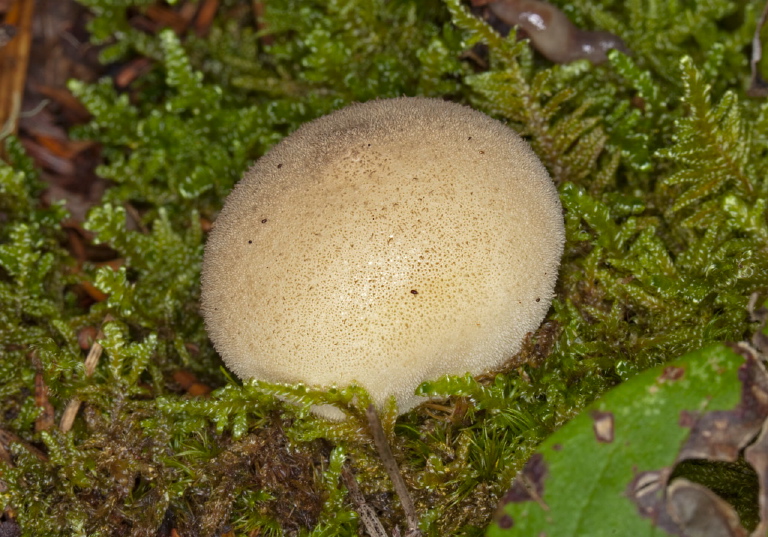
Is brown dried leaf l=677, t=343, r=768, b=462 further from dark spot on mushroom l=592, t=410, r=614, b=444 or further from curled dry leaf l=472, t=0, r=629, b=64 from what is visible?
curled dry leaf l=472, t=0, r=629, b=64

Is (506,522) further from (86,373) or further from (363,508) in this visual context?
Answer: (86,373)

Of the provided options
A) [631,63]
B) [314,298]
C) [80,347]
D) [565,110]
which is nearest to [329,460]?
[314,298]

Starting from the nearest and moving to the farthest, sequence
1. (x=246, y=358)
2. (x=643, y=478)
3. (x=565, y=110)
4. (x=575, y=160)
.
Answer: (x=643, y=478), (x=246, y=358), (x=575, y=160), (x=565, y=110)

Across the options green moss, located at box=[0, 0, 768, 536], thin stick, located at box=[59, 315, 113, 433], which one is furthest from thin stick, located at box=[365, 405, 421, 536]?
thin stick, located at box=[59, 315, 113, 433]

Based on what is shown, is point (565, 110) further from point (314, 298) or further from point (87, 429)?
point (87, 429)

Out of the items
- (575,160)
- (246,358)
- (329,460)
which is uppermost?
(575,160)

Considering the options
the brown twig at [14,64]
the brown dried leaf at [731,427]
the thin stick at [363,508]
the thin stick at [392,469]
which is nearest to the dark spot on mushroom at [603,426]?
the brown dried leaf at [731,427]
